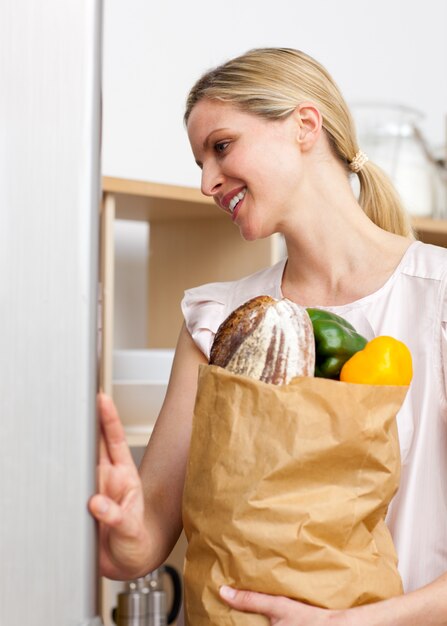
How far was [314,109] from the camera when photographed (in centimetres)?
110

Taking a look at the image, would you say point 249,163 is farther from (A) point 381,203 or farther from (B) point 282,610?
(B) point 282,610

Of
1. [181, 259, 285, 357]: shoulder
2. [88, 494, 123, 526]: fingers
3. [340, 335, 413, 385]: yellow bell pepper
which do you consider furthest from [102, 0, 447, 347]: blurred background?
[88, 494, 123, 526]: fingers

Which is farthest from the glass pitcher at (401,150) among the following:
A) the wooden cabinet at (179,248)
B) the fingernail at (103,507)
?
the fingernail at (103,507)

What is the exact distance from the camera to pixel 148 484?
991mm

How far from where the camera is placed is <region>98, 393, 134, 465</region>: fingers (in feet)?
1.95

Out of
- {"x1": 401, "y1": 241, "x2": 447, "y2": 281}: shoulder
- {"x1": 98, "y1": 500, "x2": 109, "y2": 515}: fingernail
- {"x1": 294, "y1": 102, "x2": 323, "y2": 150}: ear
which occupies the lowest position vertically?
{"x1": 98, "y1": 500, "x2": 109, "y2": 515}: fingernail

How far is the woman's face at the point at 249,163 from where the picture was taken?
1.05m

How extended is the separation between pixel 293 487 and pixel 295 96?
59 cm

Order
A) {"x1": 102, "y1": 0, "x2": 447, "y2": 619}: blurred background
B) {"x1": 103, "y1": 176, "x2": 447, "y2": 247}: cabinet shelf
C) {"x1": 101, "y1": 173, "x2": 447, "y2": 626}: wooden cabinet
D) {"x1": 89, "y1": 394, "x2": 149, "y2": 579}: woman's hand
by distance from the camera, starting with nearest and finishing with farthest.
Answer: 1. {"x1": 89, "y1": 394, "x2": 149, "y2": 579}: woman's hand
2. {"x1": 103, "y1": 176, "x2": 447, "y2": 247}: cabinet shelf
3. {"x1": 101, "y1": 173, "x2": 447, "y2": 626}: wooden cabinet
4. {"x1": 102, "y1": 0, "x2": 447, "y2": 619}: blurred background

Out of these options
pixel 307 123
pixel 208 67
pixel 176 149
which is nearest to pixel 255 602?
pixel 307 123

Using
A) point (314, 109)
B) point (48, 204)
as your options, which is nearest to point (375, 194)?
point (314, 109)

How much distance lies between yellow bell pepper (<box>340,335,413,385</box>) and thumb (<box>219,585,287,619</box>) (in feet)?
0.59

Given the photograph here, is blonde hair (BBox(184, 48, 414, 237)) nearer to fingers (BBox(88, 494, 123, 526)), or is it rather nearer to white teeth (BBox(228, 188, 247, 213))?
white teeth (BBox(228, 188, 247, 213))

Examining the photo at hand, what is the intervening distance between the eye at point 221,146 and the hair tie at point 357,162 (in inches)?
8.0
